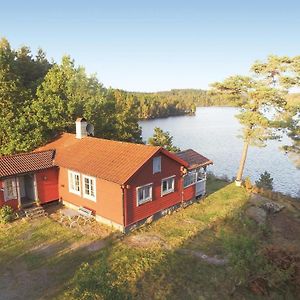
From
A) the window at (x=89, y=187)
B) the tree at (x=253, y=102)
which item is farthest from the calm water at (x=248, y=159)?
the window at (x=89, y=187)

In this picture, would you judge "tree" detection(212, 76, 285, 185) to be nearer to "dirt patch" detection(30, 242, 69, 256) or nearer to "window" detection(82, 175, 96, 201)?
"window" detection(82, 175, 96, 201)

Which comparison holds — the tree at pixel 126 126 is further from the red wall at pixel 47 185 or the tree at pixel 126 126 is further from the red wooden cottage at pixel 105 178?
the red wall at pixel 47 185

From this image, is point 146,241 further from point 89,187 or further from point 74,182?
point 74,182

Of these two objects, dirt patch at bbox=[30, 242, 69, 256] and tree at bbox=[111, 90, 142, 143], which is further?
tree at bbox=[111, 90, 142, 143]

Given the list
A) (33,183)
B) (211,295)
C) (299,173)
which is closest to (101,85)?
(33,183)

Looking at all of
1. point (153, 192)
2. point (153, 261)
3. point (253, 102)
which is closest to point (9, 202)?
point (153, 192)

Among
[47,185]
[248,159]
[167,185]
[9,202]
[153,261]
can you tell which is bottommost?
[248,159]

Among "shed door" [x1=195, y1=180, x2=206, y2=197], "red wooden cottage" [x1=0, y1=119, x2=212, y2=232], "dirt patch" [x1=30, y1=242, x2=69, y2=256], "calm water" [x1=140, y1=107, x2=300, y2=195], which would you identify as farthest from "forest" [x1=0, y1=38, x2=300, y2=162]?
"dirt patch" [x1=30, y1=242, x2=69, y2=256]
